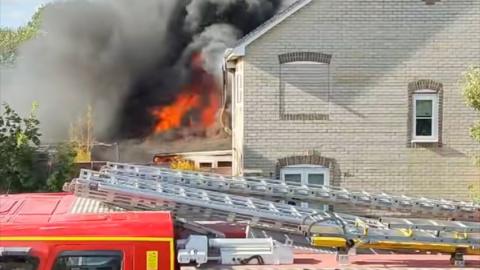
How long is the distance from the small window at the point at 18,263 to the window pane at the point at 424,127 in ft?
46.9

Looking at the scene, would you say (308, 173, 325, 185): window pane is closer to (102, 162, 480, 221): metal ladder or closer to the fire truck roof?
(102, 162, 480, 221): metal ladder

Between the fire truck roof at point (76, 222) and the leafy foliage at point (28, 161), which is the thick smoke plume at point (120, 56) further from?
the fire truck roof at point (76, 222)

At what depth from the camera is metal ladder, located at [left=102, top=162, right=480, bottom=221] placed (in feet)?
24.7

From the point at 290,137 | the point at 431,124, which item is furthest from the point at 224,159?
the point at 431,124

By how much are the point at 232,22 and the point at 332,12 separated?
11.4 meters

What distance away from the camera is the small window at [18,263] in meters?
4.67

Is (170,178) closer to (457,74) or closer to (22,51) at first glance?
(457,74)

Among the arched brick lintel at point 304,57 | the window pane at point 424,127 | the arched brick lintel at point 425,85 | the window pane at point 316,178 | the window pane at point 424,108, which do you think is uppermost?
the arched brick lintel at point 304,57

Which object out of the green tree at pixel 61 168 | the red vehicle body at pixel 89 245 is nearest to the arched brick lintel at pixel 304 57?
the green tree at pixel 61 168

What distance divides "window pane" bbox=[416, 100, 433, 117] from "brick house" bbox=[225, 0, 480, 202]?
22 mm

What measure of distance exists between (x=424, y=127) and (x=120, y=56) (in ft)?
42.0

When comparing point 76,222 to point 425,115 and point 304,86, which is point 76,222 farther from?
point 425,115

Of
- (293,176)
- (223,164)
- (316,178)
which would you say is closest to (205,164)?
(223,164)

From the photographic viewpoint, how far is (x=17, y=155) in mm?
16859
